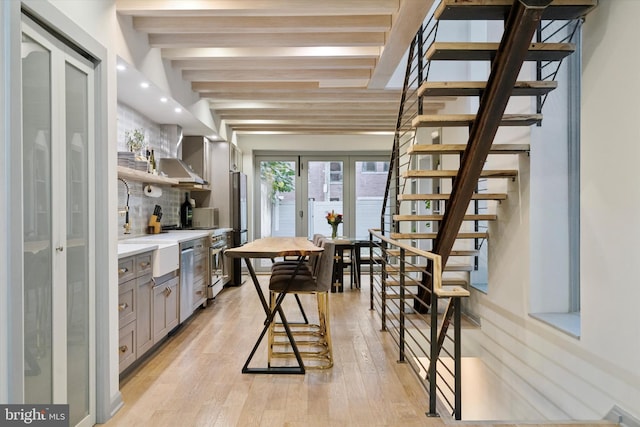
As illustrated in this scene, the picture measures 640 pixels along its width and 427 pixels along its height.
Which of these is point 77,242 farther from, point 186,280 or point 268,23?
point 186,280

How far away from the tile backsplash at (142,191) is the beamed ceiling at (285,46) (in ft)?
2.30

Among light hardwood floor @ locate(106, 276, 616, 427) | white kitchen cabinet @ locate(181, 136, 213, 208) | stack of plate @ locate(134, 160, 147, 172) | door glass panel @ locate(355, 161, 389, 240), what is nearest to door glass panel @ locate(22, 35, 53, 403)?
light hardwood floor @ locate(106, 276, 616, 427)

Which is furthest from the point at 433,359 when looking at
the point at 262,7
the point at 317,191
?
the point at 317,191

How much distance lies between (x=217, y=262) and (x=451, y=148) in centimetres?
341

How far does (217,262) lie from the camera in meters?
5.43

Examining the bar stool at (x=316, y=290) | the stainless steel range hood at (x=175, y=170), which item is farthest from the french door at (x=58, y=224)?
the stainless steel range hood at (x=175, y=170)

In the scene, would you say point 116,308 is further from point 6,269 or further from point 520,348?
point 520,348

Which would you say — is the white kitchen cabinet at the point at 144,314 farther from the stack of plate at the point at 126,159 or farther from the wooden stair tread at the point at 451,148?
the wooden stair tread at the point at 451,148

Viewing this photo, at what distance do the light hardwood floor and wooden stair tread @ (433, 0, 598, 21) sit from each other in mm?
2338

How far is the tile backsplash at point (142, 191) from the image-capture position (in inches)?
161

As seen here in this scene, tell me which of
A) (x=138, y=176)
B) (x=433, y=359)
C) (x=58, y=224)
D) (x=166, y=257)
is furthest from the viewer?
(x=138, y=176)

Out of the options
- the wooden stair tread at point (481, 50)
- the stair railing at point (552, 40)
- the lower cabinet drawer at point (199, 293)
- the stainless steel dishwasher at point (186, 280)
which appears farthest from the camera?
the lower cabinet drawer at point (199, 293)

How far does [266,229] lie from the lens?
792cm

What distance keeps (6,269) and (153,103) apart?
2.88m
